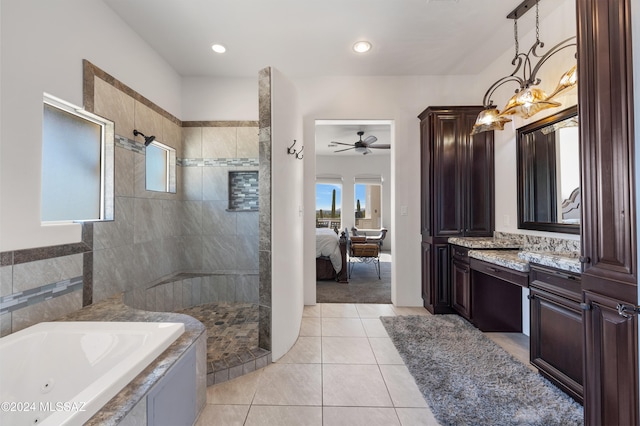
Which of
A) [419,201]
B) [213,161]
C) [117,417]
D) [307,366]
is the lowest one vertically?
[307,366]

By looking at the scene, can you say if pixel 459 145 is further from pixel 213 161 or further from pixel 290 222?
pixel 213 161

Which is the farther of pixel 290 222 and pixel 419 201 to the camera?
pixel 419 201

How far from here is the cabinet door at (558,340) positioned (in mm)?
1596

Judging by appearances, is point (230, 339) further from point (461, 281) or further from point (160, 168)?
point (461, 281)

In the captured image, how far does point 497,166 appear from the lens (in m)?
2.89

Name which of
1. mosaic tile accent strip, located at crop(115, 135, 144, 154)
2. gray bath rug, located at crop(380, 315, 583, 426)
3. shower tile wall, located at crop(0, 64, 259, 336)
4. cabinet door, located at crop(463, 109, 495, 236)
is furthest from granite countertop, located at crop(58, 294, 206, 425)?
cabinet door, located at crop(463, 109, 495, 236)

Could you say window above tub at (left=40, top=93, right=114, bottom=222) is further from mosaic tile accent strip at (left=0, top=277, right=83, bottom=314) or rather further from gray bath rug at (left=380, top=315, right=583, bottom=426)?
gray bath rug at (left=380, top=315, right=583, bottom=426)

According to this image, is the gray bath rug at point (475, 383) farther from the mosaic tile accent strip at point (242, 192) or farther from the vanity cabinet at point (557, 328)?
the mosaic tile accent strip at point (242, 192)

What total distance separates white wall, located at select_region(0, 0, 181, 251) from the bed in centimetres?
320

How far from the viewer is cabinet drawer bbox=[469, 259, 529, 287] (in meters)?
1.99

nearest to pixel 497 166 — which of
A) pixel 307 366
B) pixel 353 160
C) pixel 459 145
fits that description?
pixel 459 145

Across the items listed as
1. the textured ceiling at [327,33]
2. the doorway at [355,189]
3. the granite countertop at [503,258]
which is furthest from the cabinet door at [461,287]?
the doorway at [355,189]

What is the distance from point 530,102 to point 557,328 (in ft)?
5.48

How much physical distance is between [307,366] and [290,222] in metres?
1.23
